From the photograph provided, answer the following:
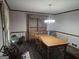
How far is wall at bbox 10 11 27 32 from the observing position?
517 centimetres

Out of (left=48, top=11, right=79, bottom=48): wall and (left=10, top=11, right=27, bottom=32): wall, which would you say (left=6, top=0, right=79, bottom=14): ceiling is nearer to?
(left=48, top=11, right=79, bottom=48): wall

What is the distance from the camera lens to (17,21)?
17.5ft

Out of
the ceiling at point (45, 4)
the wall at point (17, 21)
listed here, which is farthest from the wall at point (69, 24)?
the wall at point (17, 21)

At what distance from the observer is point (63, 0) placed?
2.79 meters

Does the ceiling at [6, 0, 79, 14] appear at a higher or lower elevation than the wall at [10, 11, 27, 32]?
higher

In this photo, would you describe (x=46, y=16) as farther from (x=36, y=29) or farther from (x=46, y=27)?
(x=36, y=29)

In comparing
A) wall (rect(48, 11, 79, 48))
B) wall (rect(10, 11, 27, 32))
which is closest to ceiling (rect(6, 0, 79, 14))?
wall (rect(48, 11, 79, 48))

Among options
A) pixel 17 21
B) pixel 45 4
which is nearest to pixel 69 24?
pixel 45 4

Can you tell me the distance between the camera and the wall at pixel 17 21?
5172mm

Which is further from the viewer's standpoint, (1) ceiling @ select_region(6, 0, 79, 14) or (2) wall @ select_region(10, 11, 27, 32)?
(2) wall @ select_region(10, 11, 27, 32)

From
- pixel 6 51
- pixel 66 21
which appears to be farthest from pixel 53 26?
pixel 6 51

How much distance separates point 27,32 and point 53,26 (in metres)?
2.62

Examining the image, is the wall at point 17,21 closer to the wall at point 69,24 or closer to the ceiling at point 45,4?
the ceiling at point 45,4

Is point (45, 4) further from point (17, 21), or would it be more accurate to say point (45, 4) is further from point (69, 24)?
point (17, 21)
